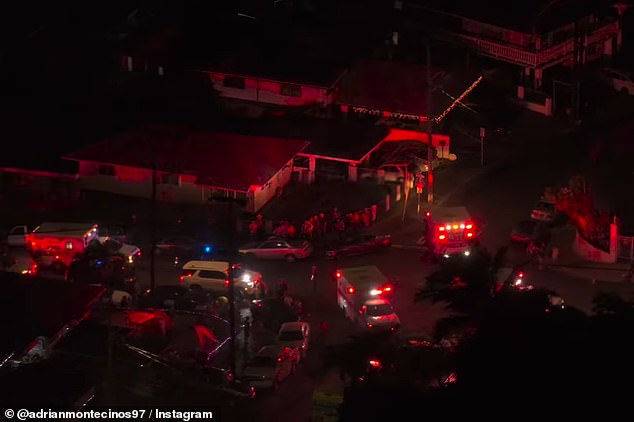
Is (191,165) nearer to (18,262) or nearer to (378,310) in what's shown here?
(18,262)

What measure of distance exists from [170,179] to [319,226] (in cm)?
600

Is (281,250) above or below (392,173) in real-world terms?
below

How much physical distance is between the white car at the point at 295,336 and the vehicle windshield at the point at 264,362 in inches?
37.2

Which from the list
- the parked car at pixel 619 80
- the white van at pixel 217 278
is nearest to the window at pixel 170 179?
the white van at pixel 217 278

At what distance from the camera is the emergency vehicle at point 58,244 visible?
32938 millimetres

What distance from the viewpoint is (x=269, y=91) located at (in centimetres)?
4069

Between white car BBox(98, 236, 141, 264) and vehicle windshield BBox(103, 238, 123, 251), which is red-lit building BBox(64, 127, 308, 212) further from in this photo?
vehicle windshield BBox(103, 238, 123, 251)

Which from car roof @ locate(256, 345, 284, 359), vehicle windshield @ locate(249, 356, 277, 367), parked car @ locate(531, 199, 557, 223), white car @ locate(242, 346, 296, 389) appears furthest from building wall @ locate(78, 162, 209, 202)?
vehicle windshield @ locate(249, 356, 277, 367)

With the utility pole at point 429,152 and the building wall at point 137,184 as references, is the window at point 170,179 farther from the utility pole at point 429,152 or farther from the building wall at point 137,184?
the utility pole at point 429,152

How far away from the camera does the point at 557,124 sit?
39.7 metres

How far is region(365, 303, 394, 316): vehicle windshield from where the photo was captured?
28.1 meters

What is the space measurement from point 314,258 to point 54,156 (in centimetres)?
1173

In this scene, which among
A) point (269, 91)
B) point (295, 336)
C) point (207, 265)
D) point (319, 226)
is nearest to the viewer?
point (295, 336)

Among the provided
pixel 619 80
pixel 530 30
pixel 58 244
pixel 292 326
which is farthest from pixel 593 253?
pixel 58 244
